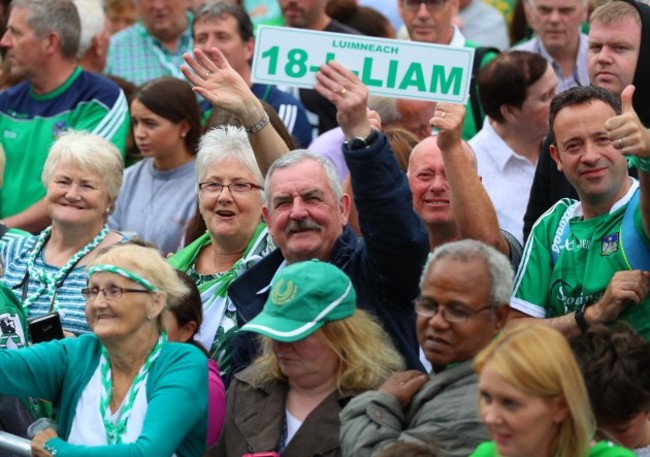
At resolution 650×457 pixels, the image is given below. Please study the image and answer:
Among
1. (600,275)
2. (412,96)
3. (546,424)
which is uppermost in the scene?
(412,96)

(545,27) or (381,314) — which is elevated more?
(545,27)

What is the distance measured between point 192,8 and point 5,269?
A: 414 cm

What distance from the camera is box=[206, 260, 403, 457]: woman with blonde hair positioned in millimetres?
4973

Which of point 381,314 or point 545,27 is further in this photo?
point 545,27

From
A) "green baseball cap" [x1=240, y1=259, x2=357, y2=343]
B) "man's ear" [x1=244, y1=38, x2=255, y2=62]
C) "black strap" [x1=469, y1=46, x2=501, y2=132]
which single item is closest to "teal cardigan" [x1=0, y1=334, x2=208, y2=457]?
"green baseball cap" [x1=240, y1=259, x2=357, y2=343]

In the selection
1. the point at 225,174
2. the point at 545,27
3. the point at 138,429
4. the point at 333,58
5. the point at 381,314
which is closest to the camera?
the point at 138,429

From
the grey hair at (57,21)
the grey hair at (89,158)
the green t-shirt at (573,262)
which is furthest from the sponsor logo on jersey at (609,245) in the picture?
the grey hair at (57,21)

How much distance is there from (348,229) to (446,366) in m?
1.20

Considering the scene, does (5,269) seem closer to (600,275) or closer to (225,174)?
(225,174)

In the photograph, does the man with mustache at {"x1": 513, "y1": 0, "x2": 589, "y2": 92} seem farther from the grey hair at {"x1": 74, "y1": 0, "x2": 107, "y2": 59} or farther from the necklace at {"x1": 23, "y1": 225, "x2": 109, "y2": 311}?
the necklace at {"x1": 23, "y1": 225, "x2": 109, "y2": 311}

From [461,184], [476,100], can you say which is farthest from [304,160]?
[476,100]

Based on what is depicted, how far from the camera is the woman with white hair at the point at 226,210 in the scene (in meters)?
6.41

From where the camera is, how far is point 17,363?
531 cm

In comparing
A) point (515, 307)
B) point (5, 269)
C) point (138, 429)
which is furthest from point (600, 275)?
point (5, 269)
